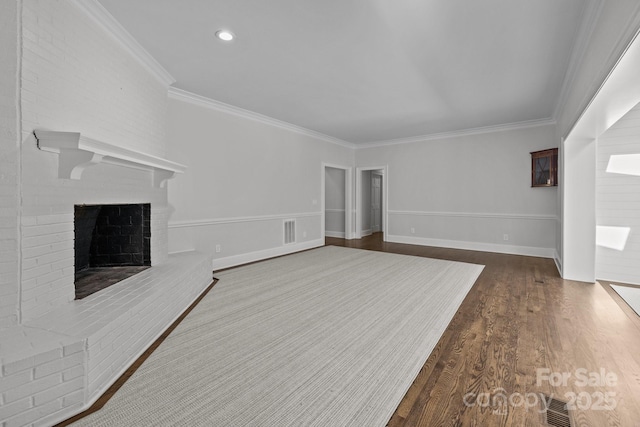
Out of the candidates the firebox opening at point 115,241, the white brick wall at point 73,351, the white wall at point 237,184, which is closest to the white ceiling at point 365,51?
the white wall at point 237,184

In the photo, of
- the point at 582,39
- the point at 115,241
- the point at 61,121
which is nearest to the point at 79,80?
the point at 61,121

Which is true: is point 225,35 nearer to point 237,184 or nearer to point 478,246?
point 237,184

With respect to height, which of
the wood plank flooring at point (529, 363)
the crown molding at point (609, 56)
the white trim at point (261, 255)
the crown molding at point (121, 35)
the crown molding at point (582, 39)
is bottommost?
the wood plank flooring at point (529, 363)

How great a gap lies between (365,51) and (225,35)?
1340mm

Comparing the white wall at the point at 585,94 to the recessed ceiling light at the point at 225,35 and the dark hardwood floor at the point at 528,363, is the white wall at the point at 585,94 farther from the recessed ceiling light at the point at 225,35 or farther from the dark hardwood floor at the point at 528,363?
the recessed ceiling light at the point at 225,35

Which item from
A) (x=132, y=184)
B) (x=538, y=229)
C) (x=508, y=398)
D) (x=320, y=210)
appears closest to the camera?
(x=508, y=398)

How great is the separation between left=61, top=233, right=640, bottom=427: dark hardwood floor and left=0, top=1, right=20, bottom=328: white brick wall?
0.76 metres

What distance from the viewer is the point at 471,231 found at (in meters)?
6.17

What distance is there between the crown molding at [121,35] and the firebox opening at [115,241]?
1518 millimetres

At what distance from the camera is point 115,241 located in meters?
2.93

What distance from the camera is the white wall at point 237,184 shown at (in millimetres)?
3998

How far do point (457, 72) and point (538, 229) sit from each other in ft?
12.6

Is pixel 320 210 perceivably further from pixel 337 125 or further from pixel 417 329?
pixel 417 329

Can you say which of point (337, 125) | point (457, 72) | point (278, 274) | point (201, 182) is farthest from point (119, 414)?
point (337, 125)
